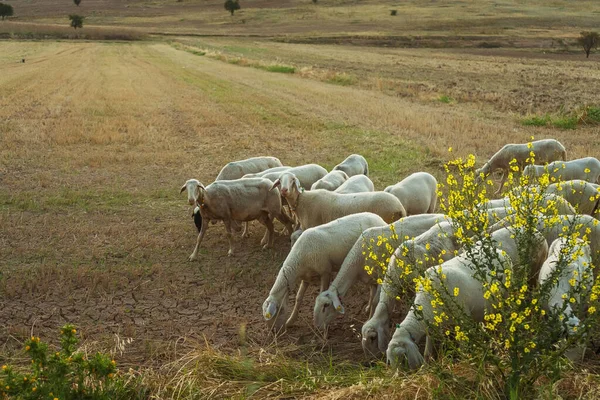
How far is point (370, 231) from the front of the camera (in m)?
8.30

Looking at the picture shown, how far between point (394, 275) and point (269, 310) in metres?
1.64

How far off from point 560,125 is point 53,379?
1999 centimetres

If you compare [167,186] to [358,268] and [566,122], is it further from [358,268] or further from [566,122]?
[566,122]

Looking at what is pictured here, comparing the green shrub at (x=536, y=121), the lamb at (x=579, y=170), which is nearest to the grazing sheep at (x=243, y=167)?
Result: the lamb at (x=579, y=170)

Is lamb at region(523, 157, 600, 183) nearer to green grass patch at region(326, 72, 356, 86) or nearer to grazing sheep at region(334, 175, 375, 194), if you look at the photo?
grazing sheep at region(334, 175, 375, 194)

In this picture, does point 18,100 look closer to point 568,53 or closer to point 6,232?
point 6,232

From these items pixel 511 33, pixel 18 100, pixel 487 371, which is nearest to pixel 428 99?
pixel 18 100

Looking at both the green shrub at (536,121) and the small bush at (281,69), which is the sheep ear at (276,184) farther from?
the small bush at (281,69)

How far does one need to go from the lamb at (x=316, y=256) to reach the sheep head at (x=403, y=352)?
2.06 m

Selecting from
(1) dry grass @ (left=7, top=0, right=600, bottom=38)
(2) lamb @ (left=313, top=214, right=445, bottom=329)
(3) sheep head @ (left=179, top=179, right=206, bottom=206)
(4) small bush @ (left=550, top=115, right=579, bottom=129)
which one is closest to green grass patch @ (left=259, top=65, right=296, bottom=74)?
(4) small bush @ (left=550, top=115, right=579, bottom=129)

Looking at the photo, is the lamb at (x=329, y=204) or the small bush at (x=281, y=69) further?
the small bush at (x=281, y=69)

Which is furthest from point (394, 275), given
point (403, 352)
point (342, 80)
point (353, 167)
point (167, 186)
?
point (342, 80)

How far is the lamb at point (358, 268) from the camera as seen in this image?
771 centimetres

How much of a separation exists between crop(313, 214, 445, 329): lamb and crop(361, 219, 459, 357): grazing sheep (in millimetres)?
275
